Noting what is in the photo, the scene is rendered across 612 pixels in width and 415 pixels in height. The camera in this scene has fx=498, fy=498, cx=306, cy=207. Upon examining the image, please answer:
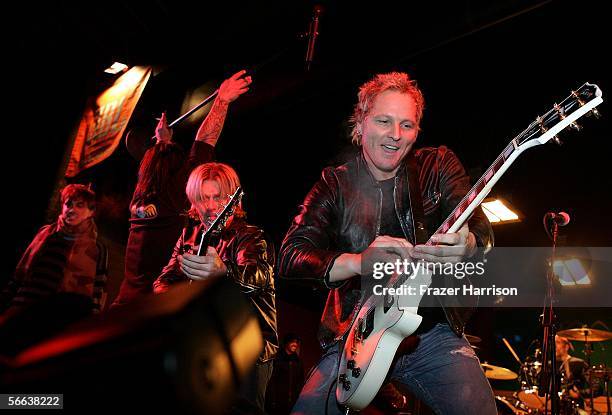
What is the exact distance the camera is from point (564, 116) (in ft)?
7.53

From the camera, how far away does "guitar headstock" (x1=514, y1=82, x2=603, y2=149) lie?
224 centimetres

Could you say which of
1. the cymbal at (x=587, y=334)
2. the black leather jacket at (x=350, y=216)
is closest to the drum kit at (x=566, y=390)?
the cymbal at (x=587, y=334)

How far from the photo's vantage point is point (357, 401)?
240 centimetres

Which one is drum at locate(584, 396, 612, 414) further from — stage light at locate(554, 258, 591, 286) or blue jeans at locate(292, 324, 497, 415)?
blue jeans at locate(292, 324, 497, 415)

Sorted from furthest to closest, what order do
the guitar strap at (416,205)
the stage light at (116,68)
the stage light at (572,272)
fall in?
the stage light at (572,272) → the stage light at (116,68) → the guitar strap at (416,205)

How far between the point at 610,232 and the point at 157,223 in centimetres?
861

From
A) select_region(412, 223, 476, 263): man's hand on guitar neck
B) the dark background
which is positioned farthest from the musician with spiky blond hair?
the dark background

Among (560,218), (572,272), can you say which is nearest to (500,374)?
(560,218)

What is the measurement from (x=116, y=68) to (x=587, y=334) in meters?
9.80

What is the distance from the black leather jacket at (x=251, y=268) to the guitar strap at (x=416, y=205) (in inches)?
44.7

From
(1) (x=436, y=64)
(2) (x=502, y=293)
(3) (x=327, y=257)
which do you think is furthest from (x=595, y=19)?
(2) (x=502, y=293)

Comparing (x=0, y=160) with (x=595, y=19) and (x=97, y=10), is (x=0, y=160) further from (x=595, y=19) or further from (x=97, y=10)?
(x=595, y=19)

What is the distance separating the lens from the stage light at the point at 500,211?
339 inches

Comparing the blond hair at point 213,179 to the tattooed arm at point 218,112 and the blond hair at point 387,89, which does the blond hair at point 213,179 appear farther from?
the tattooed arm at point 218,112
